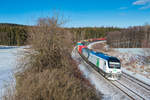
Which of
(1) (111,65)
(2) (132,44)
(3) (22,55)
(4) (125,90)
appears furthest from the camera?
(2) (132,44)

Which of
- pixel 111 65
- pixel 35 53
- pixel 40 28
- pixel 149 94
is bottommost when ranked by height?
pixel 149 94

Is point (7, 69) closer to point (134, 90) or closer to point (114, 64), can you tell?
point (114, 64)

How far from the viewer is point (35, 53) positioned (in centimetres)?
884

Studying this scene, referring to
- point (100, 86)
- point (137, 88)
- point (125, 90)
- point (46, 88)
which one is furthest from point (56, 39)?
A: point (137, 88)

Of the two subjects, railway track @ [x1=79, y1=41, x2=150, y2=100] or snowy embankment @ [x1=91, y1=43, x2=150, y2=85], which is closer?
railway track @ [x1=79, y1=41, x2=150, y2=100]

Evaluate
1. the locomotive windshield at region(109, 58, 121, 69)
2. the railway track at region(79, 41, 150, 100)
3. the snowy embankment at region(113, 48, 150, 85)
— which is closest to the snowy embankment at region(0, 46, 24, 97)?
the locomotive windshield at region(109, 58, 121, 69)

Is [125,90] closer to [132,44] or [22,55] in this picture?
[22,55]

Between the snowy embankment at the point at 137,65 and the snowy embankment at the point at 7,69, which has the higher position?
the snowy embankment at the point at 7,69

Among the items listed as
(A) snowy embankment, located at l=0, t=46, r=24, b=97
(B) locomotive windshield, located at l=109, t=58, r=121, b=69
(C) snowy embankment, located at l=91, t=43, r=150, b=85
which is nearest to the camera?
(A) snowy embankment, located at l=0, t=46, r=24, b=97

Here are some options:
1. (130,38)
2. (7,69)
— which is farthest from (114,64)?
(130,38)

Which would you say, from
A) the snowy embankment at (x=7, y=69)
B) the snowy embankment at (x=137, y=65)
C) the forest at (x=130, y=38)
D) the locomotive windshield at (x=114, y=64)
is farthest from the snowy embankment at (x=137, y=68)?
the forest at (x=130, y=38)

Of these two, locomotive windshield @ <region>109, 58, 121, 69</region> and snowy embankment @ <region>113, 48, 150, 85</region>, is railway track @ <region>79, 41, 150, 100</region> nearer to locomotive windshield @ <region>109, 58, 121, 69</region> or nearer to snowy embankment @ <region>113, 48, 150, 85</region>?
locomotive windshield @ <region>109, 58, 121, 69</region>

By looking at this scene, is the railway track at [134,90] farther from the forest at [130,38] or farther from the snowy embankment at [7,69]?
the forest at [130,38]

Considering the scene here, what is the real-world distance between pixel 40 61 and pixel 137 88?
9.82 meters
